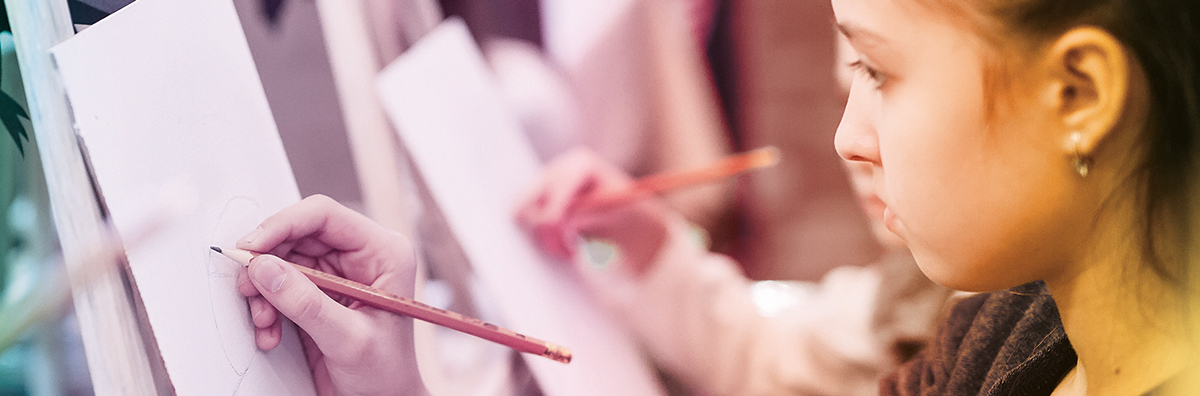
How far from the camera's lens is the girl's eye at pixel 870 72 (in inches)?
13.4

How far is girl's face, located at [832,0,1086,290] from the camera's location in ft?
1.02

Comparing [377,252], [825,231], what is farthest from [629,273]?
[377,252]

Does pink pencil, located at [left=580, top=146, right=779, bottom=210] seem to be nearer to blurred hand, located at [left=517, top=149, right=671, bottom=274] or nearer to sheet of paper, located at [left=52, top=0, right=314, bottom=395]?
blurred hand, located at [left=517, top=149, right=671, bottom=274]

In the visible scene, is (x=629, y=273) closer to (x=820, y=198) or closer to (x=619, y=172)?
(x=619, y=172)

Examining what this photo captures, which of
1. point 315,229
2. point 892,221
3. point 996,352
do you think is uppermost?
point 315,229

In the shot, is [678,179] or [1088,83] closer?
[1088,83]

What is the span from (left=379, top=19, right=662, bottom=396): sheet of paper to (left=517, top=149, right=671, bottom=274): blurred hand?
0.06 feet

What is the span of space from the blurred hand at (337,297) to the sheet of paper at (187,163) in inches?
0.4

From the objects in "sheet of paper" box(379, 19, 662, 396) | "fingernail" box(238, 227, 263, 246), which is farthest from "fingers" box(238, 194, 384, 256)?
"sheet of paper" box(379, 19, 662, 396)

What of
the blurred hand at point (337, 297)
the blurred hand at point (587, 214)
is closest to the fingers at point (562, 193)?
the blurred hand at point (587, 214)

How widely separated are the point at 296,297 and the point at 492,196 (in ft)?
1.04

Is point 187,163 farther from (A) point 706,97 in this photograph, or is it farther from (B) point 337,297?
(A) point 706,97

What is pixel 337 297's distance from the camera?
0.39 metres

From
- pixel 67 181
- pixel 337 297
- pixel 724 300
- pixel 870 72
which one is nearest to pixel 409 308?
pixel 337 297
